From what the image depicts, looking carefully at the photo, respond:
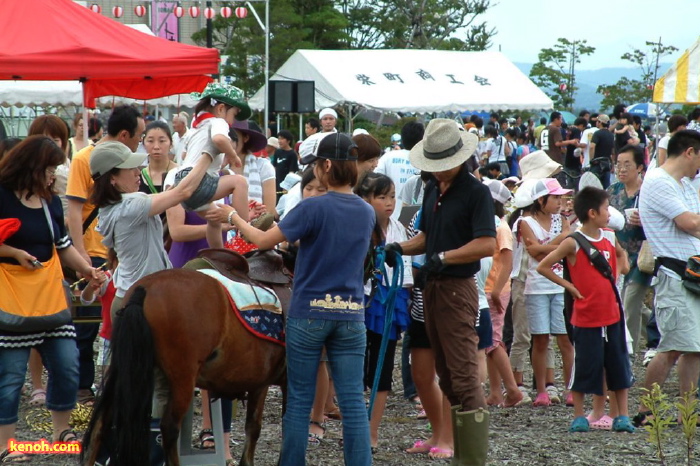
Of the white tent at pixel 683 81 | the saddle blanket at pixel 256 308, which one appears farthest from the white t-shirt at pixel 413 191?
the white tent at pixel 683 81

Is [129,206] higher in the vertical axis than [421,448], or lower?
higher

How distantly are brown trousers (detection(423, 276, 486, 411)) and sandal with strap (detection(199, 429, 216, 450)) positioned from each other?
146 centimetres

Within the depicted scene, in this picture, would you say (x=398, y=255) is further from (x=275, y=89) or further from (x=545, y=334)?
(x=275, y=89)

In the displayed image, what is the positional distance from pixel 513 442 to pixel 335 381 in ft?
6.63

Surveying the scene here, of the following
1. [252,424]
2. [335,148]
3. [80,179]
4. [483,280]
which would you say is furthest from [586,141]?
[335,148]

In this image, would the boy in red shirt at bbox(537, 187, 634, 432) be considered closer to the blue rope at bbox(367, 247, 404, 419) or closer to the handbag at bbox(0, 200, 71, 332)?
the blue rope at bbox(367, 247, 404, 419)

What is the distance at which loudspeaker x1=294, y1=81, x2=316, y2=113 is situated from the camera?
68.9ft

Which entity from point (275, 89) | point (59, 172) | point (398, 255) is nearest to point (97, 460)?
point (398, 255)

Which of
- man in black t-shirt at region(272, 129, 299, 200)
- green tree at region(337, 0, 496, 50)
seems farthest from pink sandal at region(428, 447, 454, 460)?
green tree at region(337, 0, 496, 50)

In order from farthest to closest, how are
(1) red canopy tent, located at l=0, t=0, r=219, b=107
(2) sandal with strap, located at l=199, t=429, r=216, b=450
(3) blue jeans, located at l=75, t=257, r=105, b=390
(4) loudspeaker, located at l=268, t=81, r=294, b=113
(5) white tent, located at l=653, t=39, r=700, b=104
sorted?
1. (4) loudspeaker, located at l=268, t=81, r=294, b=113
2. (5) white tent, located at l=653, t=39, r=700, b=104
3. (1) red canopy tent, located at l=0, t=0, r=219, b=107
4. (3) blue jeans, located at l=75, t=257, r=105, b=390
5. (2) sandal with strap, located at l=199, t=429, r=216, b=450

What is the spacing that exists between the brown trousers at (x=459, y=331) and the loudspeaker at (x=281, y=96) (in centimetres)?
1594

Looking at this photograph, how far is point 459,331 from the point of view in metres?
5.26

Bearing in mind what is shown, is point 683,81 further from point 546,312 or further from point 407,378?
point 407,378

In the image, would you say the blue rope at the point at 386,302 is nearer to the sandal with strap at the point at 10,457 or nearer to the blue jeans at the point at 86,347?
the sandal with strap at the point at 10,457
